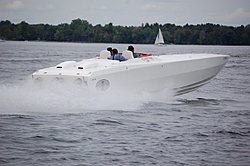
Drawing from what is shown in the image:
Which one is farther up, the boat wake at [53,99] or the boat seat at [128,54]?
the boat seat at [128,54]

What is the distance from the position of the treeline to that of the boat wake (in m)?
104

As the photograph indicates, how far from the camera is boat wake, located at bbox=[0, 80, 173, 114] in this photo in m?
5.96

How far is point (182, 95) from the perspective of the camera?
30.3 feet

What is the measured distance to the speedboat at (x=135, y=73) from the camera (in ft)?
20.5

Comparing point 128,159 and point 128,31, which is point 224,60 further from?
point 128,31

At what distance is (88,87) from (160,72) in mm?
2262

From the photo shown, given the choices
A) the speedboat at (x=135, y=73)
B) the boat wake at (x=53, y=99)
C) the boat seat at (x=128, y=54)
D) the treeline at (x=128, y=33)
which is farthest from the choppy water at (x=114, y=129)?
the treeline at (x=128, y=33)

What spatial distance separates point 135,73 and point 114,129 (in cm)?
208

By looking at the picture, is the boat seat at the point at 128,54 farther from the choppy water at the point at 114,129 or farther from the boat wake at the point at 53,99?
the boat wake at the point at 53,99

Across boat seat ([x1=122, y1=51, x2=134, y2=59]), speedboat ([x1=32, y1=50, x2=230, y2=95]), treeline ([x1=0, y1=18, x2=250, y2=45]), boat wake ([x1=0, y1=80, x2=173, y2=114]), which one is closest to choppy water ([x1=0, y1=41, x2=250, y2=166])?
boat wake ([x1=0, y1=80, x2=173, y2=114])

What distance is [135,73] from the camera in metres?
7.08

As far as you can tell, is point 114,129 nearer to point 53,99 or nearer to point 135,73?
point 53,99

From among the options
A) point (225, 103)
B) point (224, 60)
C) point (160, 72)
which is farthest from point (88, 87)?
point (224, 60)

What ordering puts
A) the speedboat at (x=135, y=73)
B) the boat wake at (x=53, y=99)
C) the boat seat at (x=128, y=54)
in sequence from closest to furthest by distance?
the boat wake at (x=53, y=99) < the speedboat at (x=135, y=73) < the boat seat at (x=128, y=54)
